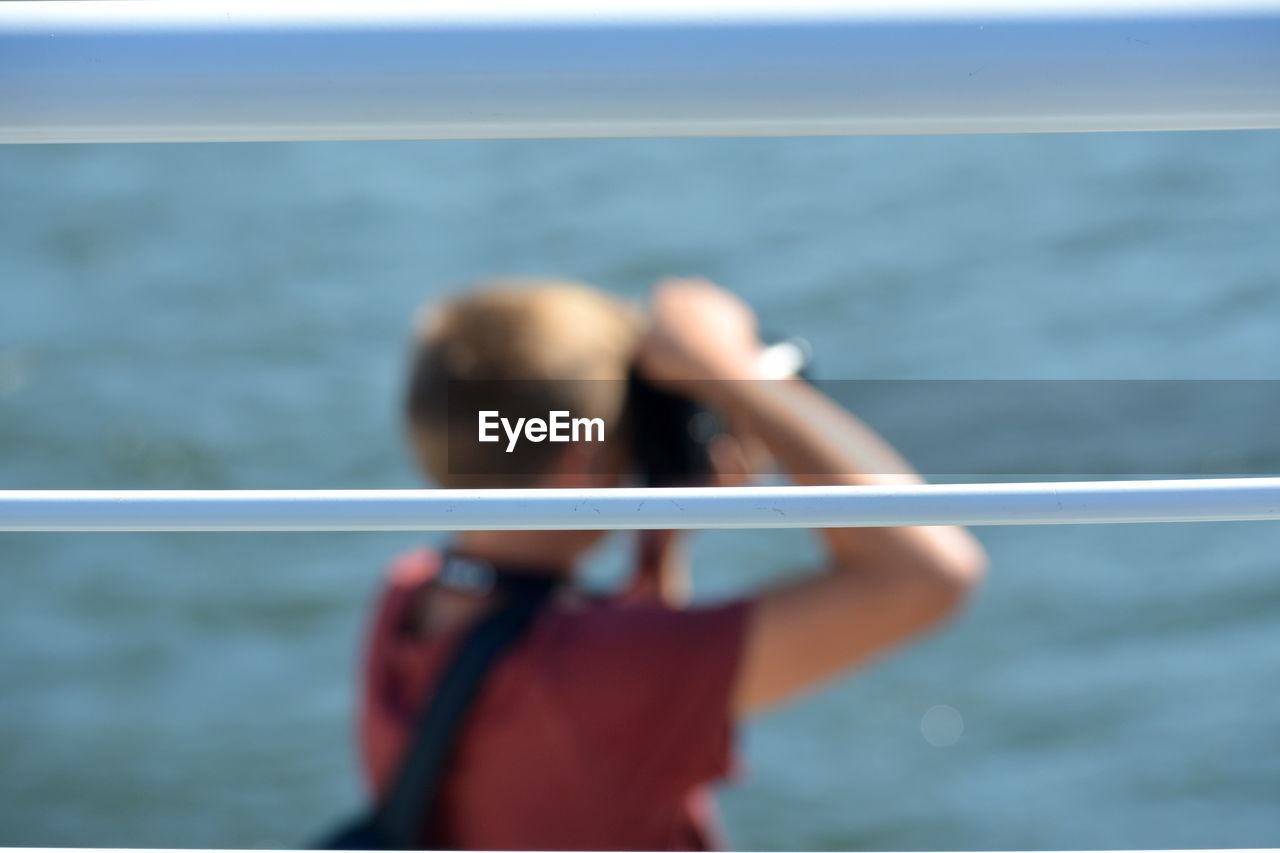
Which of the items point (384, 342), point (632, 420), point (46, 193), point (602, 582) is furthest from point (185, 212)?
point (632, 420)

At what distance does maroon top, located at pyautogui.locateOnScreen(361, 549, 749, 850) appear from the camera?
1.18m

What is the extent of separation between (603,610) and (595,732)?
0.09 m

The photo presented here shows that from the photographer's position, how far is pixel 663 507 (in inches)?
22.8

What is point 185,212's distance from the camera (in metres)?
5.39

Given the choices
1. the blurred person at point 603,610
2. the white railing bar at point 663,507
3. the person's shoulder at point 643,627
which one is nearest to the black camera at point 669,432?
the blurred person at point 603,610

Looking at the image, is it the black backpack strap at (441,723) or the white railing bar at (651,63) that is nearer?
the white railing bar at (651,63)

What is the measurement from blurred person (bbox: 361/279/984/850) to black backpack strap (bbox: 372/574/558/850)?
1 centimetres

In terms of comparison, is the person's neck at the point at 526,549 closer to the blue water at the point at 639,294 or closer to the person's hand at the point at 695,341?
the person's hand at the point at 695,341

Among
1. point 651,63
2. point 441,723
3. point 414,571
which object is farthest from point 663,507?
point 414,571

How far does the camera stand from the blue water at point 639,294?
3441mm

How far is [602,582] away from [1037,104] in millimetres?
3063

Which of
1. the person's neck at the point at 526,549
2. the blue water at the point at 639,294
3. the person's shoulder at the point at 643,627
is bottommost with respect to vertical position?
the blue water at the point at 639,294

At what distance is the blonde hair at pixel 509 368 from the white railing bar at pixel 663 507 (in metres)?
0.59

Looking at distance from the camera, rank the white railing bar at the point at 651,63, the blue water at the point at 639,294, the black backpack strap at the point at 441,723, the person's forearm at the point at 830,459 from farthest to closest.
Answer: the blue water at the point at 639,294
the person's forearm at the point at 830,459
the black backpack strap at the point at 441,723
the white railing bar at the point at 651,63
